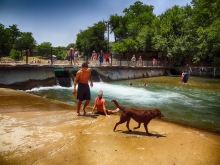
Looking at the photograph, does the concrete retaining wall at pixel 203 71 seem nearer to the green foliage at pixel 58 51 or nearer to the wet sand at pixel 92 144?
the green foliage at pixel 58 51

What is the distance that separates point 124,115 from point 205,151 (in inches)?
89.0

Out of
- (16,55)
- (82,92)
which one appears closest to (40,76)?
(16,55)

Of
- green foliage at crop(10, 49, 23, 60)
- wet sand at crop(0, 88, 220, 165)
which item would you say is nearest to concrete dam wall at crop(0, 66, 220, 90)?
green foliage at crop(10, 49, 23, 60)

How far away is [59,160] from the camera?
404 centimetres

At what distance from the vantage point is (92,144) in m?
4.83

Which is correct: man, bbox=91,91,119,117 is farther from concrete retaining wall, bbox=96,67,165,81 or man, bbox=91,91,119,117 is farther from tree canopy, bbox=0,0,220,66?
tree canopy, bbox=0,0,220,66

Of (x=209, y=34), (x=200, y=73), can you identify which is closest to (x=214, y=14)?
(x=209, y=34)

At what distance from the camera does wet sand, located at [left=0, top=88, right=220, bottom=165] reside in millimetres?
4168

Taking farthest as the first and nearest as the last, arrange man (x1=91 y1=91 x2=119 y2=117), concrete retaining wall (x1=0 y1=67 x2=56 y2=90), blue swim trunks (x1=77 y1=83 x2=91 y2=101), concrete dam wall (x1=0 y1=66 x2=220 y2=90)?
concrete dam wall (x1=0 y1=66 x2=220 y2=90) < concrete retaining wall (x1=0 y1=67 x2=56 y2=90) < man (x1=91 y1=91 x2=119 y2=117) < blue swim trunks (x1=77 y1=83 x2=91 y2=101)

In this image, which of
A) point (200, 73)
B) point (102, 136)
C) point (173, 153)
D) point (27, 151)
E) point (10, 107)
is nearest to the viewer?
point (27, 151)

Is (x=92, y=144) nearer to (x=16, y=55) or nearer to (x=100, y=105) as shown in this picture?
(x=100, y=105)

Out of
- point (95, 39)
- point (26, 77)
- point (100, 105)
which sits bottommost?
point (100, 105)

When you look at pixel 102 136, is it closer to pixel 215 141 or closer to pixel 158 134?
pixel 158 134

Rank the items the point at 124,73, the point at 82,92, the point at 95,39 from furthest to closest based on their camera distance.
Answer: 1. the point at 95,39
2. the point at 124,73
3. the point at 82,92
